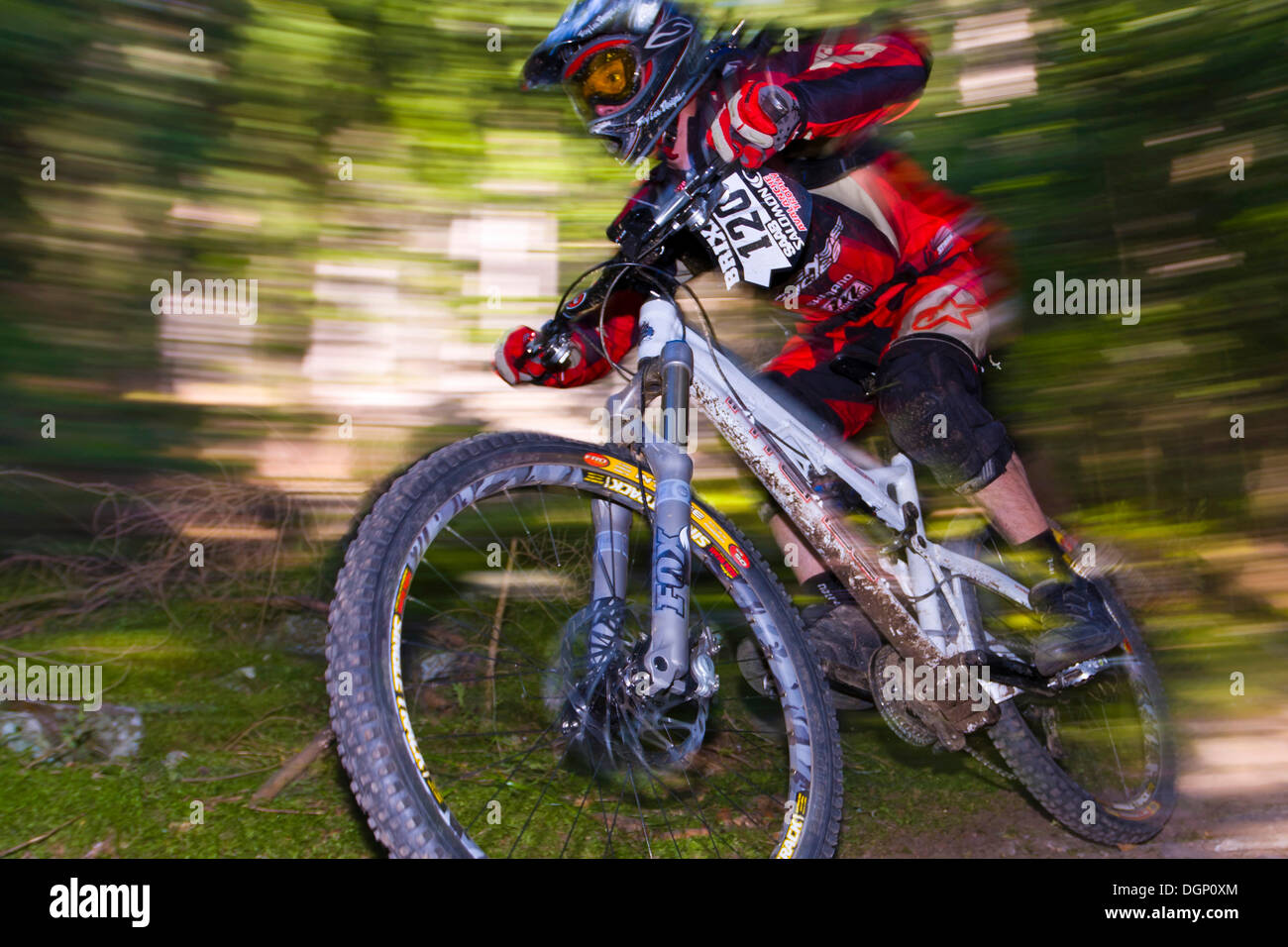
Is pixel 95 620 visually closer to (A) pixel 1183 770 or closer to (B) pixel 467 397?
(B) pixel 467 397

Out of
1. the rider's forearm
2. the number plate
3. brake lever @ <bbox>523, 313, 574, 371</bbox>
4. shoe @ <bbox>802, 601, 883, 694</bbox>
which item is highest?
the rider's forearm

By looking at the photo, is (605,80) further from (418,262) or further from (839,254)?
(418,262)

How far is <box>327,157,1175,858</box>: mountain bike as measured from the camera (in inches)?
72.2

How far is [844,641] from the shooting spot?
276 centimetres

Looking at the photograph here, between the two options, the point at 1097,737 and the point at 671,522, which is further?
the point at 1097,737

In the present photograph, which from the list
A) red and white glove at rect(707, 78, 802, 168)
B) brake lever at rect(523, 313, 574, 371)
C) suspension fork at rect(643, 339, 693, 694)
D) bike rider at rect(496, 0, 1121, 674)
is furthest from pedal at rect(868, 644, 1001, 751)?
red and white glove at rect(707, 78, 802, 168)

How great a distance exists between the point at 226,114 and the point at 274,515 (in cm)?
184

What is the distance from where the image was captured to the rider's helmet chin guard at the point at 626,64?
220 centimetres

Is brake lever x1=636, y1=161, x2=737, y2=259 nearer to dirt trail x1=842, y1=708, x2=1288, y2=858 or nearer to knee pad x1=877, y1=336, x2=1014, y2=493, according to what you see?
knee pad x1=877, y1=336, x2=1014, y2=493

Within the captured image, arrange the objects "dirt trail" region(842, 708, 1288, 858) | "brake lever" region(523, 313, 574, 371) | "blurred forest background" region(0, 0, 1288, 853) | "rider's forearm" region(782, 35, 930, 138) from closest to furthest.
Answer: "rider's forearm" region(782, 35, 930, 138)
"brake lever" region(523, 313, 574, 371)
"dirt trail" region(842, 708, 1288, 858)
"blurred forest background" region(0, 0, 1288, 853)

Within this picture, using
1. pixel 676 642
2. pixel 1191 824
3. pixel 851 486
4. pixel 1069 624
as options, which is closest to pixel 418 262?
pixel 851 486

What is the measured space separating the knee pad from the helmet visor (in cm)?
103

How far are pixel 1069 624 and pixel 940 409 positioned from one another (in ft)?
2.55

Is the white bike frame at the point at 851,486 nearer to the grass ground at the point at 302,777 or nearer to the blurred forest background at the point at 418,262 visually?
the grass ground at the point at 302,777
